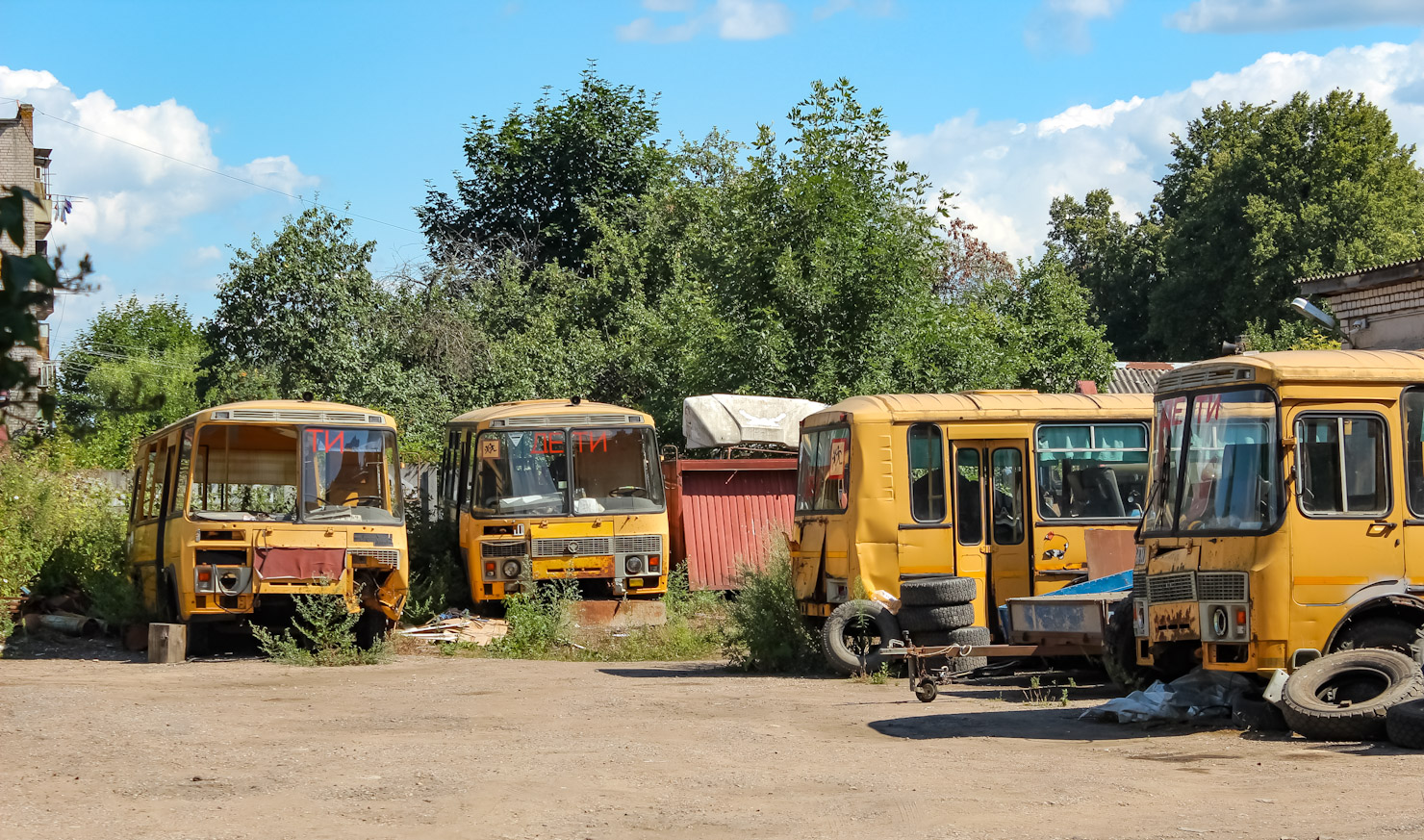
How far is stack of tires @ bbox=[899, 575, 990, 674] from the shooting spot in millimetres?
13273

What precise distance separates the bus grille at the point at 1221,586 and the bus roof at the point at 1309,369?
1.39 m

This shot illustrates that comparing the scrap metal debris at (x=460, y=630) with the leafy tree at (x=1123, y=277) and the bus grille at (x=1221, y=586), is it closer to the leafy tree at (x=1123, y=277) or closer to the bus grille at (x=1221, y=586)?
the bus grille at (x=1221, y=586)

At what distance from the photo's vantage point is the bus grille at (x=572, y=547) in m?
18.3

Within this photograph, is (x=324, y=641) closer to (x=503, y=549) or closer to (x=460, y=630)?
(x=460, y=630)

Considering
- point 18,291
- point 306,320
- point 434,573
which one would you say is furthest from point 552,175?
point 18,291

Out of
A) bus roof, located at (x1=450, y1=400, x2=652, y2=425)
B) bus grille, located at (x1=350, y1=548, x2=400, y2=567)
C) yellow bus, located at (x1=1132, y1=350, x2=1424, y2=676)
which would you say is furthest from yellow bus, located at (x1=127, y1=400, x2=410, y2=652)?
yellow bus, located at (x1=1132, y1=350, x2=1424, y2=676)

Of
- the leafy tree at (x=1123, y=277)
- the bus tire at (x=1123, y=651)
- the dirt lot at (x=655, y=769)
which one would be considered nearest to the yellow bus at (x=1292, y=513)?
the dirt lot at (x=655, y=769)

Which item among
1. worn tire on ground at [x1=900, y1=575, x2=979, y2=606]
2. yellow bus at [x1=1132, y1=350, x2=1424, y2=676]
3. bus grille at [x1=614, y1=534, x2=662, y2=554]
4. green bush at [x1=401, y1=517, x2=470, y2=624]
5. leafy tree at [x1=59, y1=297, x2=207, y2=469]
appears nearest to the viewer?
yellow bus at [x1=1132, y1=350, x2=1424, y2=676]

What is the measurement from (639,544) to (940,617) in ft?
20.1

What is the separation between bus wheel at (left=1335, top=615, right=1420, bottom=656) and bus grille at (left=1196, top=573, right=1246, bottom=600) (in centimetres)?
81

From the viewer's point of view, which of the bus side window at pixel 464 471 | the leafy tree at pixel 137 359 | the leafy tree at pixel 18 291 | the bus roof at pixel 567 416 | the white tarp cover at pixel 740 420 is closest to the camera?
the leafy tree at pixel 18 291

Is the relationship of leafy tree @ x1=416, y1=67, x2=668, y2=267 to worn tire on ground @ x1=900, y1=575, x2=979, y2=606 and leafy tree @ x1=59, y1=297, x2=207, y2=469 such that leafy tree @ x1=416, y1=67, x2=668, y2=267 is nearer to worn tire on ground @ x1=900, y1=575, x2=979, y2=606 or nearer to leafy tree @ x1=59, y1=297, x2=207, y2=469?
leafy tree @ x1=59, y1=297, x2=207, y2=469

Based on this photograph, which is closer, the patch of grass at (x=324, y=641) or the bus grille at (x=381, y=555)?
the patch of grass at (x=324, y=641)

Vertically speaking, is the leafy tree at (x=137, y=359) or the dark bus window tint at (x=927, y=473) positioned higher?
the leafy tree at (x=137, y=359)
